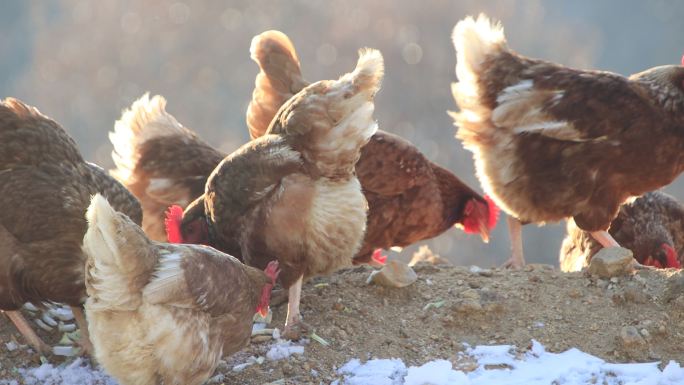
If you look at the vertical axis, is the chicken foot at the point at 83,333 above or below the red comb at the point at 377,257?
below

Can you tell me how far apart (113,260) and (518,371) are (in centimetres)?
177

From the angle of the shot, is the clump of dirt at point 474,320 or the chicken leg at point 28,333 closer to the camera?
the clump of dirt at point 474,320

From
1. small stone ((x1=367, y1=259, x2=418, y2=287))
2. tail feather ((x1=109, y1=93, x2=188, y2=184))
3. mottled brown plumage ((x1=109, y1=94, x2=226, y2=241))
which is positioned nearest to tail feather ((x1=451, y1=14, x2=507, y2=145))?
small stone ((x1=367, y1=259, x2=418, y2=287))

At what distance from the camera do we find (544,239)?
1468cm

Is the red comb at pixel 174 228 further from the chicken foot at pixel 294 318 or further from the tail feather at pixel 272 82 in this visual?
the tail feather at pixel 272 82

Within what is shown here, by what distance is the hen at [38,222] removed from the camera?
12.5 feet

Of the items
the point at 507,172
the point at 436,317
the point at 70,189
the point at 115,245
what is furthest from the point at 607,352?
the point at 70,189

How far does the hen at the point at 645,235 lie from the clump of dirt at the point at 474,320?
1.09 meters

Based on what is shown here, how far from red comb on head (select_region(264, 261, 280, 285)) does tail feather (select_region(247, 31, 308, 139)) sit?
1860 mm

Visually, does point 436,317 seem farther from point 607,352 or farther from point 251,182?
point 251,182

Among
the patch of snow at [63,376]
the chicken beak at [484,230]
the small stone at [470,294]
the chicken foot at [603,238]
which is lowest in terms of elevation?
Result: the patch of snow at [63,376]

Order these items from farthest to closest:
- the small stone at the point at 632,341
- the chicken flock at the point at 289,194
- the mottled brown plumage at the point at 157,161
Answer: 1. the mottled brown plumage at the point at 157,161
2. the small stone at the point at 632,341
3. the chicken flock at the point at 289,194

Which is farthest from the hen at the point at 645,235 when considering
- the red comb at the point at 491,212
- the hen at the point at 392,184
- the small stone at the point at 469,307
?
the small stone at the point at 469,307

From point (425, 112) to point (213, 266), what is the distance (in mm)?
13059
